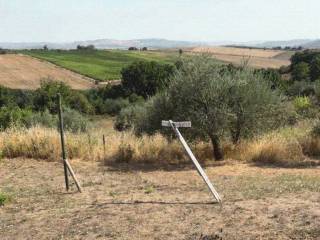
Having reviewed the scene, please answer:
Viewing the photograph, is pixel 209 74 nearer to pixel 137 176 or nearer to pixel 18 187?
pixel 137 176

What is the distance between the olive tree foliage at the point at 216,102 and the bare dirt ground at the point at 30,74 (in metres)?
64.7

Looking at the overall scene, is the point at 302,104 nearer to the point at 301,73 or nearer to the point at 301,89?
the point at 301,89

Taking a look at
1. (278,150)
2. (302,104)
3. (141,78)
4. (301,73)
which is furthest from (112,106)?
(278,150)

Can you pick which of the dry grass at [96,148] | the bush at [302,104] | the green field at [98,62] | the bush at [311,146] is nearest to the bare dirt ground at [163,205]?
the dry grass at [96,148]

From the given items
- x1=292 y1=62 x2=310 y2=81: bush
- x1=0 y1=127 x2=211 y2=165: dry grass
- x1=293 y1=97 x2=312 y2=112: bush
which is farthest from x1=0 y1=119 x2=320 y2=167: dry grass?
x1=292 y1=62 x2=310 y2=81: bush

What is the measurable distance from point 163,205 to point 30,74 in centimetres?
7971

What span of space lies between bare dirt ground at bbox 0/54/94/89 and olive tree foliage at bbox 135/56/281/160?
6469cm

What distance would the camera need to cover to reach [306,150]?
13.1 m

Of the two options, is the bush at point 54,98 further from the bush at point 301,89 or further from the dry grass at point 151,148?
the dry grass at point 151,148

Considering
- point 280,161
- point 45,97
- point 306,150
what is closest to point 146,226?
point 280,161

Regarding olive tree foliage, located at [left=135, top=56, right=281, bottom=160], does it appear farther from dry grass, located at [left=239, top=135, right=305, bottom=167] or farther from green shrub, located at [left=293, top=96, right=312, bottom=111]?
green shrub, located at [left=293, top=96, right=312, bottom=111]

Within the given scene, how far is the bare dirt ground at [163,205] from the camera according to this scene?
6551mm

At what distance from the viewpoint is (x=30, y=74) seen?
84.4 meters

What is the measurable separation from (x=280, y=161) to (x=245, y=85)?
2.05 meters
